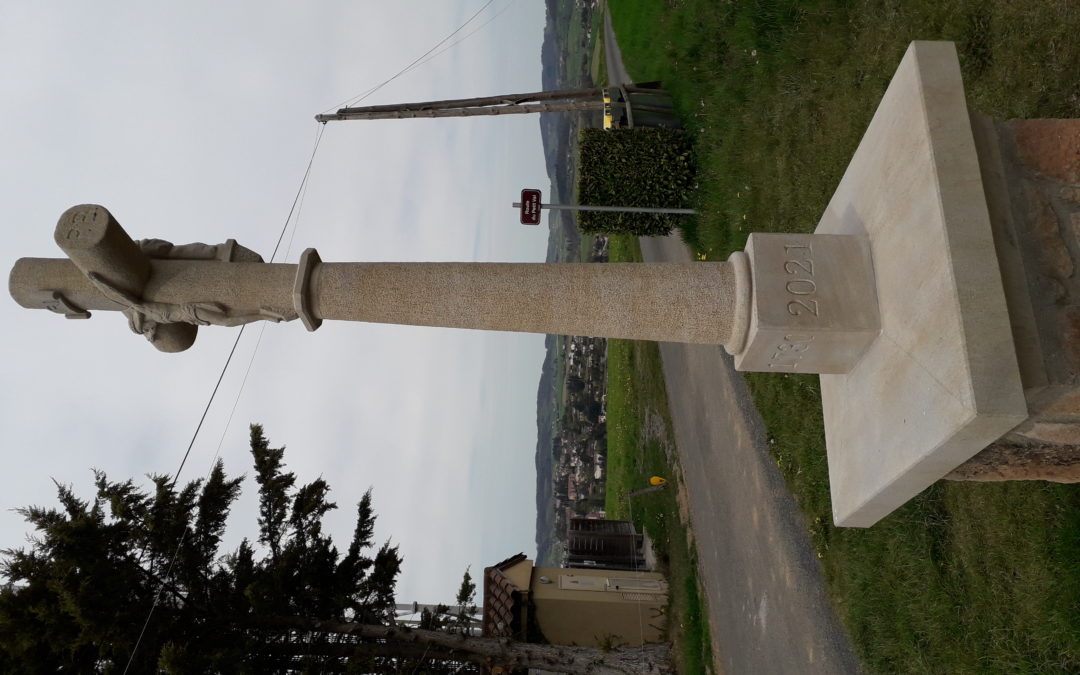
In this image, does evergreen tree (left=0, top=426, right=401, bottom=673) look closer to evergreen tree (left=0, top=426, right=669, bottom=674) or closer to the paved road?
evergreen tree (left=0, top=426, right=669, bottom=674)

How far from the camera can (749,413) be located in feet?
39.1

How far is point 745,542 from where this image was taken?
37.9ft

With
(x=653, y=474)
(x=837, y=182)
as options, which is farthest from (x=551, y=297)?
(x=653, y=474)

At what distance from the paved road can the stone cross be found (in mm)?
4731

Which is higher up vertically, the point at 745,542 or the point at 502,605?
the point at 502,605

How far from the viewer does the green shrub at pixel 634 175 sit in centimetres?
1395

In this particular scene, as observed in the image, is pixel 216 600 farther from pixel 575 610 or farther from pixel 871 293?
pixel 871 293

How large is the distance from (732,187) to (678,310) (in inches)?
279

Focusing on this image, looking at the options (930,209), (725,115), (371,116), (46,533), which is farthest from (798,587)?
(371,116)

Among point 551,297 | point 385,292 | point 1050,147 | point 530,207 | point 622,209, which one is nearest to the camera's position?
point 1050,147

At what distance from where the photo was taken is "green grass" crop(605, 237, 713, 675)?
14.1 meters

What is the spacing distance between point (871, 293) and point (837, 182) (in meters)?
4.16

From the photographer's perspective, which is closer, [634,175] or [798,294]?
[798,294]

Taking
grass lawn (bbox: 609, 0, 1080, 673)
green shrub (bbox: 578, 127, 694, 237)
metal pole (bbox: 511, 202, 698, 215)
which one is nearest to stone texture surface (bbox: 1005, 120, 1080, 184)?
grass lawn (bbox: 609, 0, 1080, 673)
